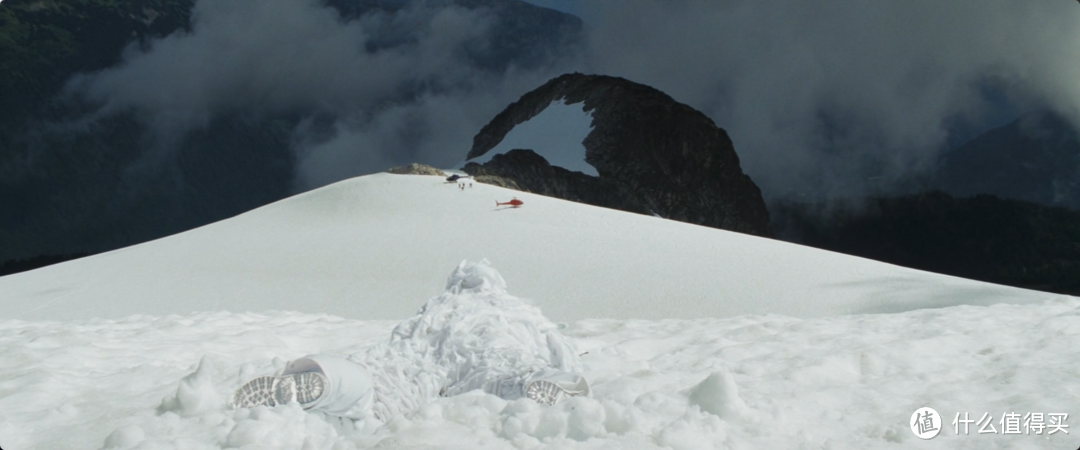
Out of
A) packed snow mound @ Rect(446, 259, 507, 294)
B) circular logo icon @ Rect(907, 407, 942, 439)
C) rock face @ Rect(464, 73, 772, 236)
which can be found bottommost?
circular logo icon @ Rect(907, 407, 942, 439)

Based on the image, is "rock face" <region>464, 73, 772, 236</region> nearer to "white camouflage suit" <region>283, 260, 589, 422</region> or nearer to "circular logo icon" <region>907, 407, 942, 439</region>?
"white camouflage suit" <region>283, 260, 589, 422</region>

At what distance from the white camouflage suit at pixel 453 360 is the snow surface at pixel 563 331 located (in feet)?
0.43

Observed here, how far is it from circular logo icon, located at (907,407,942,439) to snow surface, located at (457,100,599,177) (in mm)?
13862

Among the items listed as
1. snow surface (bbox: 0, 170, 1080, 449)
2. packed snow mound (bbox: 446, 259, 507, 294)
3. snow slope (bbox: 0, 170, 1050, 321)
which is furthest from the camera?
snow slope (bbox: 0, 170, 1050, 321)

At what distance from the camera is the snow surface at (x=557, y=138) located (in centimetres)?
1651

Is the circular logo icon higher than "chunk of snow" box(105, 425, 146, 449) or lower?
higher

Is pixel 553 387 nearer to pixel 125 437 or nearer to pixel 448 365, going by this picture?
pixel 448 365

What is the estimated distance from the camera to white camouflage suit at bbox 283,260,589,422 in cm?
217

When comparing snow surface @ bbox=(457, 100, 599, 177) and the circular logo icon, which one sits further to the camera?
snow surface @ bbox=(457, 100, 599, 177)

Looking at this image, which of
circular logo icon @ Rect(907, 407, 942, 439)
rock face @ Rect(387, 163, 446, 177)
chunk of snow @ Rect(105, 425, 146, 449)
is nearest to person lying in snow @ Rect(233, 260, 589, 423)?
chunk of snow @ Rect(105, 425, 146, 449)

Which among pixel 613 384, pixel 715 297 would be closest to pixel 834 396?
pixel 613 384

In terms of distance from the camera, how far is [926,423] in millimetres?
2223

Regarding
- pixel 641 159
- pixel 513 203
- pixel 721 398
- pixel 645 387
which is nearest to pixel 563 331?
pixel 645 387

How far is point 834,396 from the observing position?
247 cm
